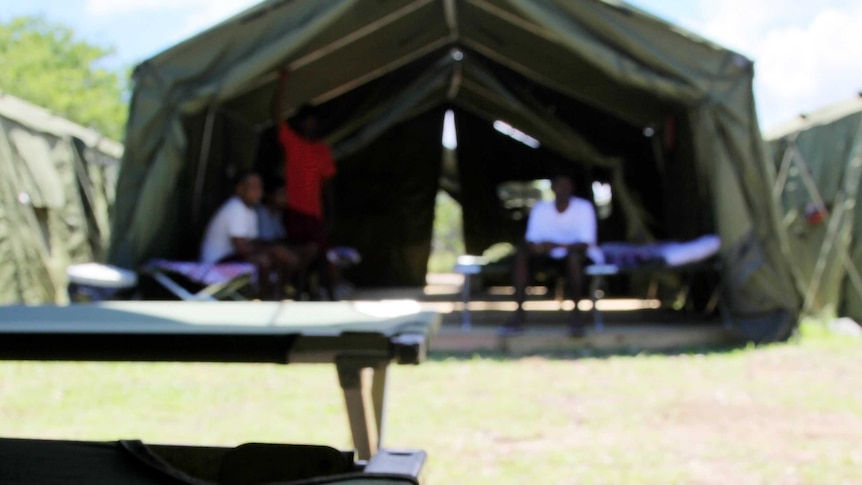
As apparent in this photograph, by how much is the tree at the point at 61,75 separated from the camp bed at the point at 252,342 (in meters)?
26.3

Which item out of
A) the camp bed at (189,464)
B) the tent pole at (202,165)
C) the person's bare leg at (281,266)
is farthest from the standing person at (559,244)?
the camp bed at (189,464)

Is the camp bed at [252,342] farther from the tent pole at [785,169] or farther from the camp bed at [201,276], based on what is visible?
the tent pole at [785,169]

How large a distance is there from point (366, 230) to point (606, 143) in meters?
2.80

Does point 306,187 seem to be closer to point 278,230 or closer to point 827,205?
point 278,230

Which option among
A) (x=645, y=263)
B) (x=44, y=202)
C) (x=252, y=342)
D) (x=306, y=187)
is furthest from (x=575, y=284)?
(x=44, y=202)

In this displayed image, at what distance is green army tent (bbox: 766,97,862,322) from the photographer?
24.6ft

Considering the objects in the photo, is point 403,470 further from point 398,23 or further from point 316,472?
point 398,23

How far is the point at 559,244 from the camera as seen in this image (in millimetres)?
6191

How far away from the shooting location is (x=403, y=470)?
1.18 metres

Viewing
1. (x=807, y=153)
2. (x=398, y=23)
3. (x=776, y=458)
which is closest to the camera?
(x=776, y=458)

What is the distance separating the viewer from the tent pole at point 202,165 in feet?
23.0

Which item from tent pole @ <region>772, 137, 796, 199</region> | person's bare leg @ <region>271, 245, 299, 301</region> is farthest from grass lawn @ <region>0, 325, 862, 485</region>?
tent pole @ <region>772, 137, 796, 199</region>

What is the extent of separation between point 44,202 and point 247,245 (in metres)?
2.79

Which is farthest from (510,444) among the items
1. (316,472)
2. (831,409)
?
(316,472)
